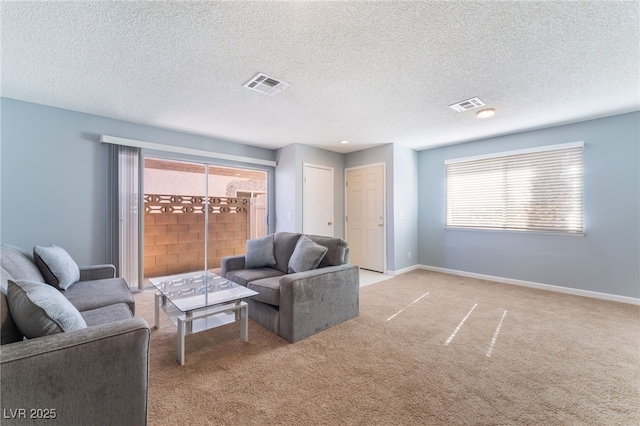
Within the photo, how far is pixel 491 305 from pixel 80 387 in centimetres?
392

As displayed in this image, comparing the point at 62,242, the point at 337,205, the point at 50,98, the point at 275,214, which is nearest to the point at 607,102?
the point at 337,205

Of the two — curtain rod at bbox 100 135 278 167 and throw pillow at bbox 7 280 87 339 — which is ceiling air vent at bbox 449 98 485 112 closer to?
curtain rod at bbox 100 135 278 167

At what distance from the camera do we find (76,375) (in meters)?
1.14

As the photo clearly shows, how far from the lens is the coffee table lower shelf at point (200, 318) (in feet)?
6.60

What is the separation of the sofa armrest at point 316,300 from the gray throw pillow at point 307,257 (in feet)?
0.56

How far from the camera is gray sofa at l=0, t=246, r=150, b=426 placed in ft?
3.39

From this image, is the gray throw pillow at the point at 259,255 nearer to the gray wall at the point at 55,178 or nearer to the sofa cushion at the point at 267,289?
the sofa cushion at the point at 267,289

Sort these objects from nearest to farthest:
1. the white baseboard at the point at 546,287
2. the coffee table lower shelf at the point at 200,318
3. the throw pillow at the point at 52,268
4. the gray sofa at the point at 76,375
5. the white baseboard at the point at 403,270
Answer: the gray sofa at the point at 76,375, the coffee table lower shelf at the point at 200,318, the throw pillow at the point at 52,268, the white baseboard at the point at 546,287, the white baseboard at the point at 403,270

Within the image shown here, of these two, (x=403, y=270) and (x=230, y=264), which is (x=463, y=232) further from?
(x=230, y=264)

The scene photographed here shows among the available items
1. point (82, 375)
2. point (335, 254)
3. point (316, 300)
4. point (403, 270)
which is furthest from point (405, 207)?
point (82, 375)

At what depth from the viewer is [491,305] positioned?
3334mm

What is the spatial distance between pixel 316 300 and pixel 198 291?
1.14 metres

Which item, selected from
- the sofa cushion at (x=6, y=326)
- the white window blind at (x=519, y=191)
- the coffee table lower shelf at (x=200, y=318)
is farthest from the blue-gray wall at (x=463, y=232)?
the sofa cushion at (x=6, y=326)

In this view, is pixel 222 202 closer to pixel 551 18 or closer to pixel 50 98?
pixel 50 98
